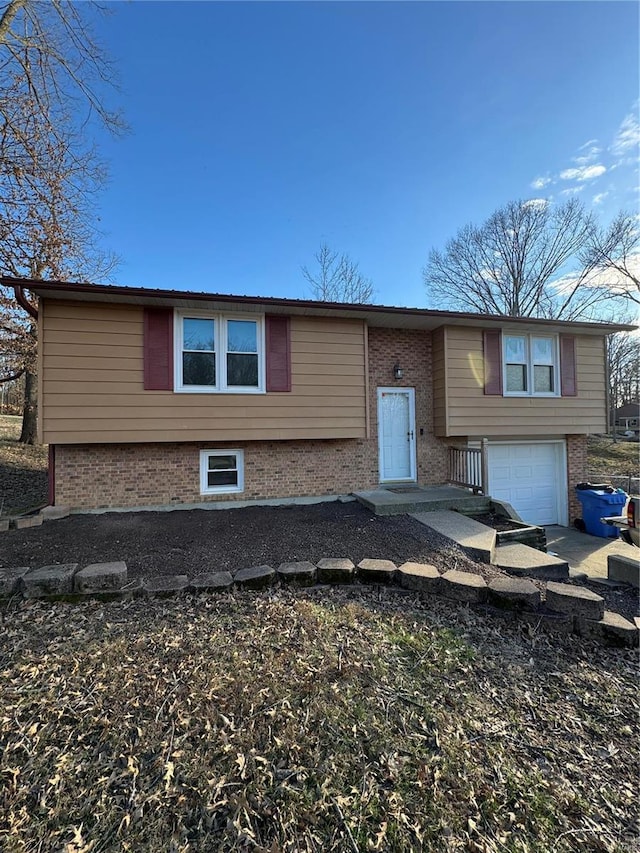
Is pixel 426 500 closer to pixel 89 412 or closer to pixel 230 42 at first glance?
pixel 89 412

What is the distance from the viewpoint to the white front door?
8688 millimetres

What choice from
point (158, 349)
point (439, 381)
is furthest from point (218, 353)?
point (439, 381)

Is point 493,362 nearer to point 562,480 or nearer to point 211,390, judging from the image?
point 562,480

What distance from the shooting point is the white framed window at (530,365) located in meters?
9.09

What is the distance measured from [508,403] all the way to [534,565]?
5.07 m

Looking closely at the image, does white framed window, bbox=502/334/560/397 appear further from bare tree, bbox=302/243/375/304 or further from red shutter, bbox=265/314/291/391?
bare tree, bbox=302/243/375/304

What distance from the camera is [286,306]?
7.22 meters

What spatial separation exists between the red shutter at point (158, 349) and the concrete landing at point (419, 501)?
4.18m

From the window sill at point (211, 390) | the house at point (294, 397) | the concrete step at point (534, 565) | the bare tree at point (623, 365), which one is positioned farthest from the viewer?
the bare tree at point (623, 365)

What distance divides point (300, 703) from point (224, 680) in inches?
19.5

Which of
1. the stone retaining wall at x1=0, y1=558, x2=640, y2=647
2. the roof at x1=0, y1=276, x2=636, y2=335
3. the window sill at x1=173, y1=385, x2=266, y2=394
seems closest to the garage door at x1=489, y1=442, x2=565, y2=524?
the roof at x1=0, y1=276, x2=636, y2=335

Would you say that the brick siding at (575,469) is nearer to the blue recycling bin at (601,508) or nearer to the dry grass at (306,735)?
the blue recycling bin at (601,508)

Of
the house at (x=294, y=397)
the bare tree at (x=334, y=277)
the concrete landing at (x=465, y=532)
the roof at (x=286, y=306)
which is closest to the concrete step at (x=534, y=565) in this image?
the concrete landing at (x=465, y=532)

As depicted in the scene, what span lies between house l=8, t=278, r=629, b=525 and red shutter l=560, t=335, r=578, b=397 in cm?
3
